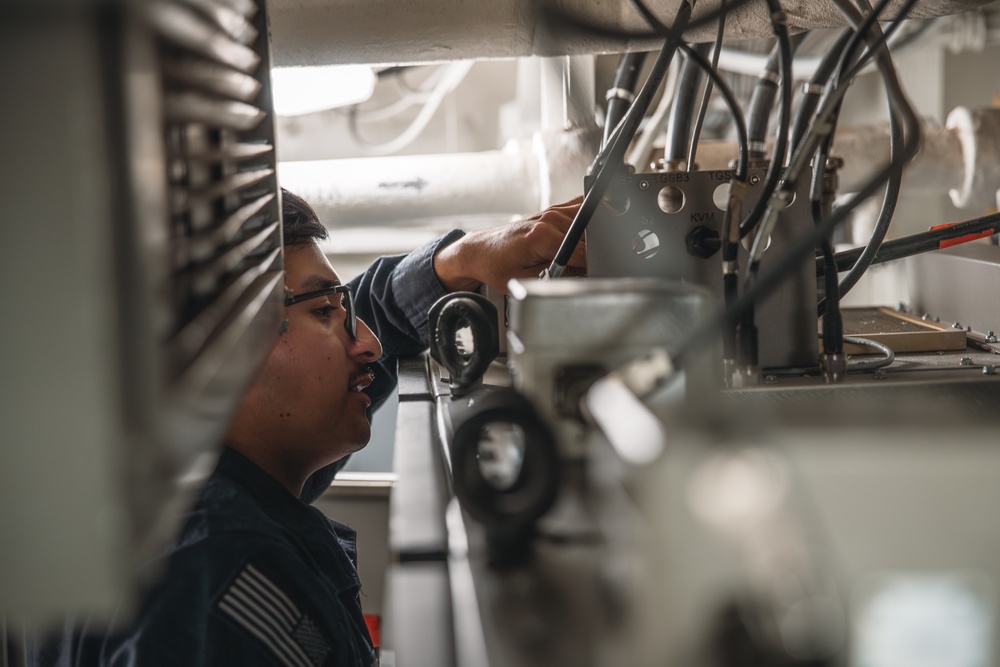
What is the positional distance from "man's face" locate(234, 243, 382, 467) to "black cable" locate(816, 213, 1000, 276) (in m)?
0.69

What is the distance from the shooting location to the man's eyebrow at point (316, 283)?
4.45 feet

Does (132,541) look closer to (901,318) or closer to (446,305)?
(446,305)

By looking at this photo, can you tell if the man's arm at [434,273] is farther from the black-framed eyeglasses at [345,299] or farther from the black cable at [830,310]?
the black cable at [830,310]

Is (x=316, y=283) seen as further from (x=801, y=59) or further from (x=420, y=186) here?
(x=801, y=59)

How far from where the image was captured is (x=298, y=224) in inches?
54.7

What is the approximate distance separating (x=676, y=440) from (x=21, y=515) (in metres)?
0.24

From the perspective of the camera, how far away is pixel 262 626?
95 centimetres

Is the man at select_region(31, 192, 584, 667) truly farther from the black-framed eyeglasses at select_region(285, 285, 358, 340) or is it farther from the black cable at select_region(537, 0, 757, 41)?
the black cable at select_region(537, 0, 757, 41)

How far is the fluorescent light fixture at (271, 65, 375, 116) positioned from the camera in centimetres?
172

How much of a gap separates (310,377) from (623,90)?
609 millimetres

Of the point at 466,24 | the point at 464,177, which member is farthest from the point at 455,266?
the point at 464,177

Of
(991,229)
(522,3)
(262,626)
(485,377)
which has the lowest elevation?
(262,626)

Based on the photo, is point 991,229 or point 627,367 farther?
point 991,229

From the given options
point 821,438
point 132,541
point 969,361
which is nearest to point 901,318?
point 969,361
